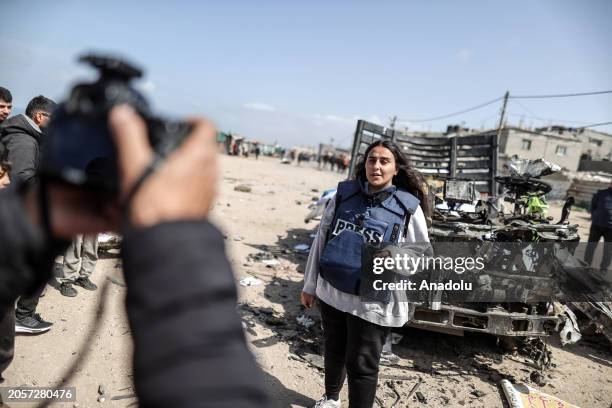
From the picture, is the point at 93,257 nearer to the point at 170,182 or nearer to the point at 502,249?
the point at 170,182

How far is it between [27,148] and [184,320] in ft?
11.6

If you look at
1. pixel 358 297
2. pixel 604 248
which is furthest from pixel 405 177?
pixel 604 248

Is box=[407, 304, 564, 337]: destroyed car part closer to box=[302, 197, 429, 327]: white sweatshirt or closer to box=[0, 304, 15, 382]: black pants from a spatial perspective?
box=[302, 197, 429, 327]: white sweatshirt

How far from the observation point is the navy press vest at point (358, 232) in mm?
2356

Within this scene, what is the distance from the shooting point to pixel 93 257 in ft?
14.6

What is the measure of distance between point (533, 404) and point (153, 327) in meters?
3.99

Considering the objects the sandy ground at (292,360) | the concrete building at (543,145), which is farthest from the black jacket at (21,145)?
the concrete building at (543,145)

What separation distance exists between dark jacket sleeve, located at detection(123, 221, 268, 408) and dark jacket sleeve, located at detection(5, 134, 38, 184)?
3.26 metres

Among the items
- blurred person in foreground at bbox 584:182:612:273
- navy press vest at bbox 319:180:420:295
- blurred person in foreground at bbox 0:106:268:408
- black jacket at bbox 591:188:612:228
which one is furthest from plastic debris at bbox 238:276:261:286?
black jacket at bbox 591:188:612:228

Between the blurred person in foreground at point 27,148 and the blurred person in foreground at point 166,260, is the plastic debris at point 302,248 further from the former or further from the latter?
the blurred person in foreground at point 166,260

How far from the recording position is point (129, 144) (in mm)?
553

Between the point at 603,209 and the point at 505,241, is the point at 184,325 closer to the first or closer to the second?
the point at 505,241

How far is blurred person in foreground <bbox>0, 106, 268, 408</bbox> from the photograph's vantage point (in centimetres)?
50

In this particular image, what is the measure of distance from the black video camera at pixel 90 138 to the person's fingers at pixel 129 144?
0.5 inches
